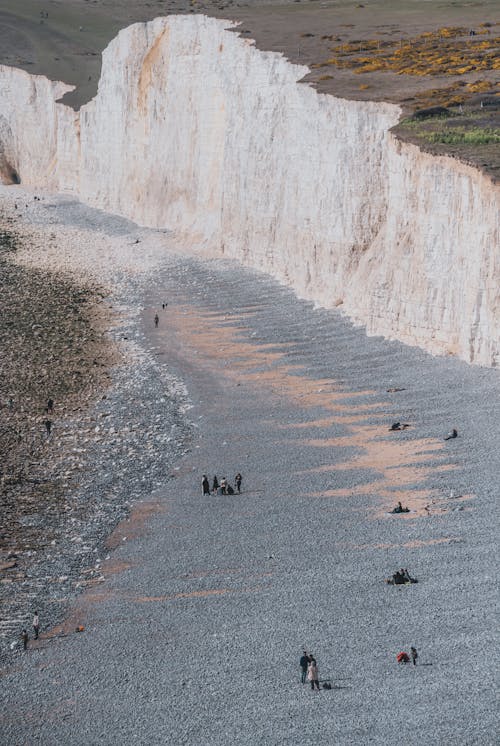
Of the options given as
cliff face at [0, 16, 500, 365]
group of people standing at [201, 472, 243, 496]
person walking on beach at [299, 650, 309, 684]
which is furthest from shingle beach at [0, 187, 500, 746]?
cliff face at [0, 16, 500, 365]

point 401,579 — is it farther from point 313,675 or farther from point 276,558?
point 313,675


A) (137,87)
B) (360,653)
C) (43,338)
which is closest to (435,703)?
(360,653)

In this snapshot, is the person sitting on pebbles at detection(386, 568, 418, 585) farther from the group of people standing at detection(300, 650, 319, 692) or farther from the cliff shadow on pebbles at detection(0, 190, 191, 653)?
the cliff shadow on pebbles at detection(0, 190, 191, 653)

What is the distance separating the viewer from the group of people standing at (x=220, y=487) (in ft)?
112

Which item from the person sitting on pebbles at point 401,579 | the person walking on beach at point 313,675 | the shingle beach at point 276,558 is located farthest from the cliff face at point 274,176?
the person walking on beach at point 313,675

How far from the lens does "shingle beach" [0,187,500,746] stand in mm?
23094

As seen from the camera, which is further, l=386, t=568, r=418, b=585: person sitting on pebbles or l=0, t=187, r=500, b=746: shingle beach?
l=386, t=568, r=418, b=585: person sitting on pebbles

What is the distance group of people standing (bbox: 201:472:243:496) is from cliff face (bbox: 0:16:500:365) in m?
10.8

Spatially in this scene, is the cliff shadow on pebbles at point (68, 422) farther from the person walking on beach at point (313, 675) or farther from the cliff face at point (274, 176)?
the cliff face at point (274, 176)

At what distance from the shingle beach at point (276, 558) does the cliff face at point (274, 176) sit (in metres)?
2.37

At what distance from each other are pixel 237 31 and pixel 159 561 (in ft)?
150

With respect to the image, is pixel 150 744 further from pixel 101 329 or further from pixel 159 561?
pixel 101 329

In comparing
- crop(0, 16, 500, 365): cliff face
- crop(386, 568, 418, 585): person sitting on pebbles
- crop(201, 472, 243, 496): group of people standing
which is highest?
crop(0, 16, 500, 365): cliff face

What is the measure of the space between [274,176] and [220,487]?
2809cm
